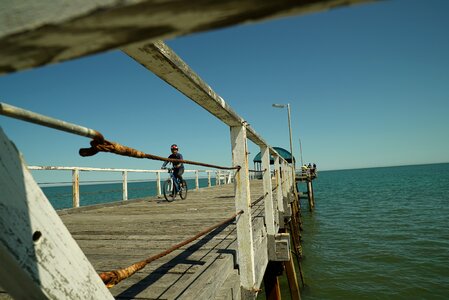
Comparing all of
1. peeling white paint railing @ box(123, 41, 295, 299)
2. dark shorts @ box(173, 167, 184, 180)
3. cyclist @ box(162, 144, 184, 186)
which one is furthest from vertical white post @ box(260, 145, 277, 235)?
dark shorts @ box(173, 167, 184, 180)

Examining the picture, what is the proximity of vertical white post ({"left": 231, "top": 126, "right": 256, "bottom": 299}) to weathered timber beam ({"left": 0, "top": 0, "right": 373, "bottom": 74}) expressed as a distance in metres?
2.01

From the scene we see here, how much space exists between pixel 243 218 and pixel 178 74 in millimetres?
1440

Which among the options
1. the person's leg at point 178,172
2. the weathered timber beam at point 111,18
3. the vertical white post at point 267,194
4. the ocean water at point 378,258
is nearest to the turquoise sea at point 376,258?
the ocean water at point 378,258

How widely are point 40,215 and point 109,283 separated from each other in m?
0.44

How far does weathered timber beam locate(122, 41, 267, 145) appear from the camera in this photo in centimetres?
105

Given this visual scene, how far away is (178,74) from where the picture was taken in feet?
4.27

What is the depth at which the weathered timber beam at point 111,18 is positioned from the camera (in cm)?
34

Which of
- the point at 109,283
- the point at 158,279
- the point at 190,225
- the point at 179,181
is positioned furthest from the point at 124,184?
the point at 109,283

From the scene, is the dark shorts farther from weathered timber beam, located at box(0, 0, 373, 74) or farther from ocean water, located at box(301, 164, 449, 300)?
weathered timber beam, located at box(0, 0, 373, 74)

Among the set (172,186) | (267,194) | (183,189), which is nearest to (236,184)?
(267,194)

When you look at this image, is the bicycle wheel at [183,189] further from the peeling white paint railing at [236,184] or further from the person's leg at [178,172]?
the peeling white paint railing at [236,184]

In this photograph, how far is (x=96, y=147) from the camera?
0.96m

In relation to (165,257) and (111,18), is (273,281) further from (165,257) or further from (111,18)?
(111,18)

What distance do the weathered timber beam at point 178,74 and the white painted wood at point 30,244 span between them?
42cm
